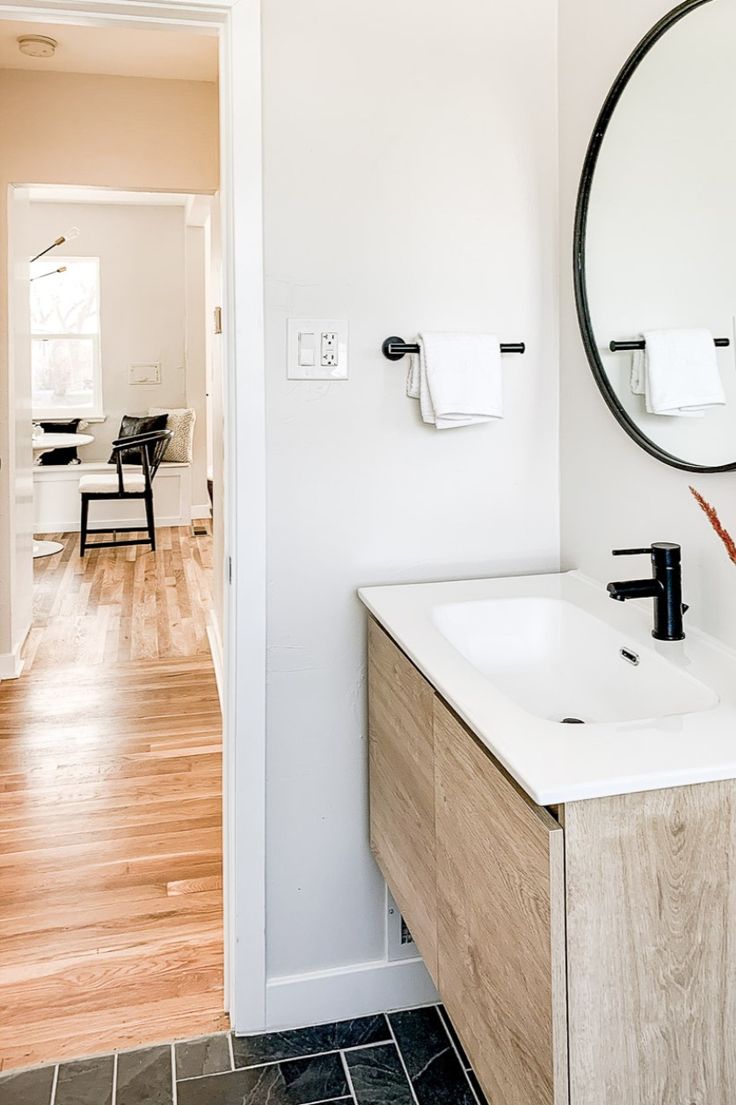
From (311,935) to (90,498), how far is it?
17.2ft

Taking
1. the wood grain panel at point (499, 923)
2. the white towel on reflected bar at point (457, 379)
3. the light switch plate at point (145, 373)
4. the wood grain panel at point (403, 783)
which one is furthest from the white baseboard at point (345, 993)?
the light switch plate at point (145, 373)

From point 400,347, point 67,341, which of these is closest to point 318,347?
point 400,347

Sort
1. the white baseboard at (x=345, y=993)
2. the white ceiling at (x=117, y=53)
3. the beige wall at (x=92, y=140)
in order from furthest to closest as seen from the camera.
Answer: the beige wall at (x=92, y=140), the white ceiling at (x=117, y=53), the white baseboard at (x=345, y=993)

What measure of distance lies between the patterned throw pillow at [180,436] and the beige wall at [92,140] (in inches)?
127

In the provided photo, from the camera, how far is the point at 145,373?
781 cm

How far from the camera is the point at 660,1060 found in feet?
3.28

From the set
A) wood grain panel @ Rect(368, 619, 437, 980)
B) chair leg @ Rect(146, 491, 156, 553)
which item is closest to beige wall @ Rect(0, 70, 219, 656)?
chair leg @ Rect(146, 491, 156, 553)

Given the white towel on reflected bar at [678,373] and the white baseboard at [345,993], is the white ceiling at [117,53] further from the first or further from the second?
the white baseboard at [345,993]

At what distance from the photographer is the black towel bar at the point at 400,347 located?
174 cm

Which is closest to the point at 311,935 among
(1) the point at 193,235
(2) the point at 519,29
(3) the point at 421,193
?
(3) the point at 421,193

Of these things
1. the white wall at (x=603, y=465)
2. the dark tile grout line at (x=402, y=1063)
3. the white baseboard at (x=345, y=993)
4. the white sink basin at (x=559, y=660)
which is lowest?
the dark tile grout line at (x=402, y=1063)

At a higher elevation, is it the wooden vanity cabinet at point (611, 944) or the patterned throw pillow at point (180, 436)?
the patterned throw pillow at point (180, 436)

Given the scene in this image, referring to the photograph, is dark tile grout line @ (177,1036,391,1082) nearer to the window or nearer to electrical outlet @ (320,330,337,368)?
electrical outlet @ (320,330,337,368)

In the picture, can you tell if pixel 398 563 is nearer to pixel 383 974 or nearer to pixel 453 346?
pixel 453 346
